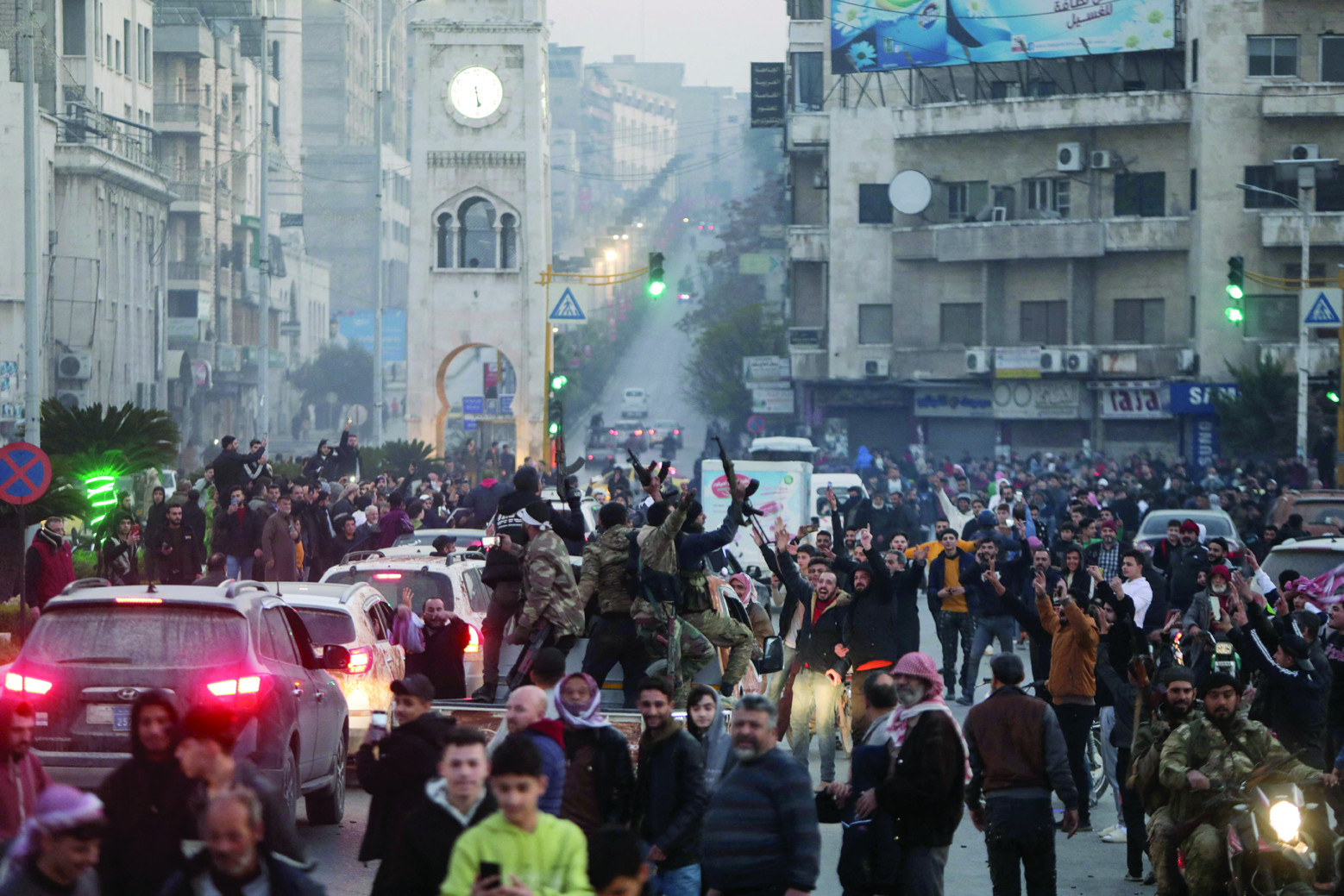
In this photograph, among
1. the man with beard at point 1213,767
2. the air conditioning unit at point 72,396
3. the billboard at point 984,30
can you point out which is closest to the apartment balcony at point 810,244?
the billboard at point 984,30

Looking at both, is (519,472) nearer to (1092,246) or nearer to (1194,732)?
(1194,732)

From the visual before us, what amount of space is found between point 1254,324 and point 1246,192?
145 inches

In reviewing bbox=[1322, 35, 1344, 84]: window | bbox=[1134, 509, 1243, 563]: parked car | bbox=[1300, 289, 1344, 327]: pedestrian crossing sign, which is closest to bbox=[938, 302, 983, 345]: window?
bbox=[1322, 35, 1344, 84]: window

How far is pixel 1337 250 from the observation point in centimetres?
5269

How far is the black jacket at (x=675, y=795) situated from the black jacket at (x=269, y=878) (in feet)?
7.42

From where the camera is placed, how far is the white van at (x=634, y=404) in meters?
97.0

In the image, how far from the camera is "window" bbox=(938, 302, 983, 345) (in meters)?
58.7

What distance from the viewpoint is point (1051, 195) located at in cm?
5762

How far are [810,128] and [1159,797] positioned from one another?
53044 millimetres

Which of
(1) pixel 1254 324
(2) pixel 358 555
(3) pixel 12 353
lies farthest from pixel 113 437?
(1) pixel 1254 324

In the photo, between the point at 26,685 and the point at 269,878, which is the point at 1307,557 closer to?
the point at 26,685

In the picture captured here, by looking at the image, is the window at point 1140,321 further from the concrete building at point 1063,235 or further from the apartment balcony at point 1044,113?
the apartment balcony at point 1044,113

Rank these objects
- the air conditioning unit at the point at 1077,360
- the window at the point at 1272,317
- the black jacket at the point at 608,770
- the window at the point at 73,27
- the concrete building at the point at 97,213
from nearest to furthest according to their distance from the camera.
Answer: the black jacket at the point at 608,770
the window at the point at 1272,317
the air conditioning unit at the point at 1077,360
the concrete building at the point at 97,213
the window at the point at 73,27

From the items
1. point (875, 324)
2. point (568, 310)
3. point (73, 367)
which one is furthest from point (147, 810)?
point (73, 367)
